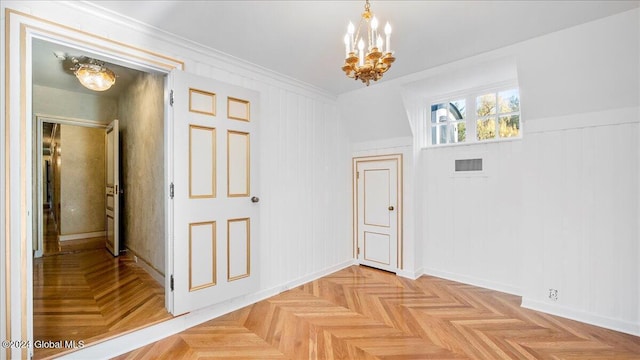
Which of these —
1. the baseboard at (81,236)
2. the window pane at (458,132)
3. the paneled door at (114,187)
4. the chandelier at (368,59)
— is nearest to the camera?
the chandelier at (368,59)

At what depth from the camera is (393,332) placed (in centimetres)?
241

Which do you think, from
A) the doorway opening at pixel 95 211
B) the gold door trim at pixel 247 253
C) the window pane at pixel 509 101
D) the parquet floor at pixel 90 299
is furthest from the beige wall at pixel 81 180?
the window pane at pixel 509 101

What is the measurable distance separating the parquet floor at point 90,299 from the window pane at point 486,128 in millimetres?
3993

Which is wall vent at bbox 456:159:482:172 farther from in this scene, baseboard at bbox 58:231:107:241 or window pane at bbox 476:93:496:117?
baseboard at bbox 58:231:107:241

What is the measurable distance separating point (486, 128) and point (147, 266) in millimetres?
4744

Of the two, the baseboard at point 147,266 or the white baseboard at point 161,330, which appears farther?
the baseboard at point 147,266

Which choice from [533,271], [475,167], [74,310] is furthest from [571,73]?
[74,310]

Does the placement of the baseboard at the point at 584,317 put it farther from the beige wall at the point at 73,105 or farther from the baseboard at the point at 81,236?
the baseboard at the point at 81,236

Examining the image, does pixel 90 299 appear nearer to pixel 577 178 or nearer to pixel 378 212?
pixel 378 212

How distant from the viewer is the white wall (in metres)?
2.35

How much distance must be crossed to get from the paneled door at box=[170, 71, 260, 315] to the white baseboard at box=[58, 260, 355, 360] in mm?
158

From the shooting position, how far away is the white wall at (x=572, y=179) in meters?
2.35

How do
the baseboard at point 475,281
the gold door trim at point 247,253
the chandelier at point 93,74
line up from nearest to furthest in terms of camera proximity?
the gold door trim at point 247,253
the chandelier at point 93,74
the baseboard at point 475,281

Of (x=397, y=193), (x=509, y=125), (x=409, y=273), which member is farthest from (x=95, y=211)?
(x=509, y=125)
